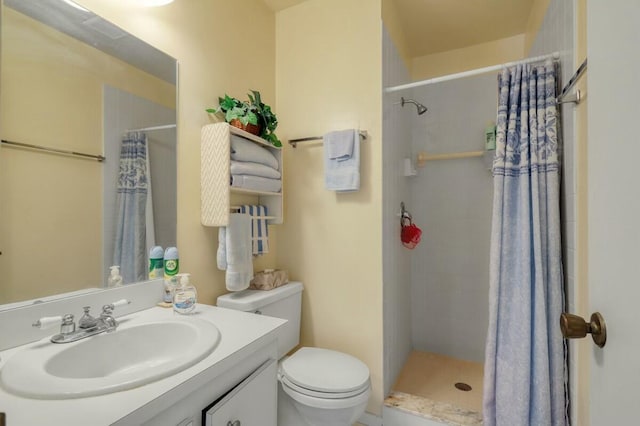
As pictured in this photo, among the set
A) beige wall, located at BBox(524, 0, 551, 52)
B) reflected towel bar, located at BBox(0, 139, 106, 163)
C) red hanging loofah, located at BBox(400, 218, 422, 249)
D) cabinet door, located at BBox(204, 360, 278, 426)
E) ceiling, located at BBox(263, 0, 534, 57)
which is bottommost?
cabinet door, located at BBox(204, 360, 278, 426)

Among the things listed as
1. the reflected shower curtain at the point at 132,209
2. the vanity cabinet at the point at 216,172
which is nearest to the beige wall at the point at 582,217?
the vanity cabinet at the point at 216,172

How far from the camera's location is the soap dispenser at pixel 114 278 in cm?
111

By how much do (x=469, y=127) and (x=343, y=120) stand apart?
1204 mm

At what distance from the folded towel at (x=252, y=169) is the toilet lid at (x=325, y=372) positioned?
99 centimetres

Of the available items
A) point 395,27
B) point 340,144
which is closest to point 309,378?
point 340,144

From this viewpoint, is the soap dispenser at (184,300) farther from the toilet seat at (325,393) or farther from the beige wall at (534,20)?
the beige wall at (534,20)

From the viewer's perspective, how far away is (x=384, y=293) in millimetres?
1739

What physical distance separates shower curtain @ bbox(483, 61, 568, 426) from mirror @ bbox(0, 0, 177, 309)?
5.24 ft

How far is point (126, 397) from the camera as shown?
24.8 inches

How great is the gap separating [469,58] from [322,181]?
1.69 meters

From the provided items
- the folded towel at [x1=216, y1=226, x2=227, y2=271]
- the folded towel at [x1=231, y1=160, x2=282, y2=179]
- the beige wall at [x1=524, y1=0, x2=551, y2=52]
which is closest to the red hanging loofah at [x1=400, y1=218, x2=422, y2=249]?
the folded towel at [x1=231, y1=160, x2=282, y2=179]

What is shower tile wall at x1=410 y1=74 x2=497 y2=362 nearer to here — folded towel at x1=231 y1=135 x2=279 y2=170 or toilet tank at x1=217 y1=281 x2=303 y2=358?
toilet tank at x1=217 y1=281 x2=303 y2=358

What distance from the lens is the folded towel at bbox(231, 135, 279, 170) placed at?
149 centimetres

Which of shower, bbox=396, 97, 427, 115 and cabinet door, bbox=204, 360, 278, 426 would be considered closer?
cabinet door, bbox=204, 360, 278, 426
